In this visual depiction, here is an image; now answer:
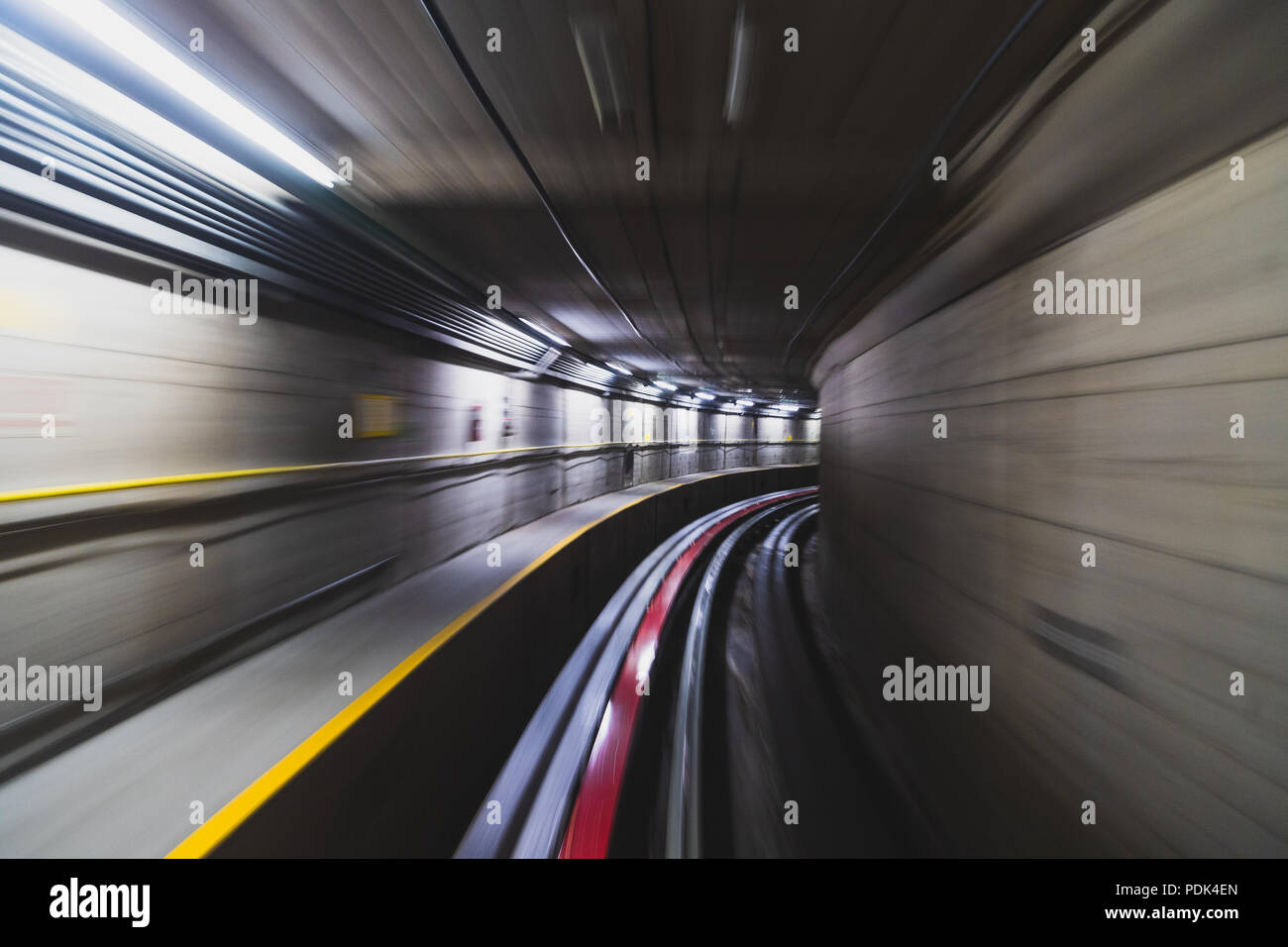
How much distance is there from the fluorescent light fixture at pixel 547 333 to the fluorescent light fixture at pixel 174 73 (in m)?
2.98

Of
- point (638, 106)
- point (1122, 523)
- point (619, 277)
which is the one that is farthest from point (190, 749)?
point (619, 277)

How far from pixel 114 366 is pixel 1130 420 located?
157 inches

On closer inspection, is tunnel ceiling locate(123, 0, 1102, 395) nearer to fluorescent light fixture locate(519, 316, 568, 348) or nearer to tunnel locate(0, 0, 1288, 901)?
tunnel locate(0, 0, 1288, 901)

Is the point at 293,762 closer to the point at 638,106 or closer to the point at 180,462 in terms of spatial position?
the point at 180,462

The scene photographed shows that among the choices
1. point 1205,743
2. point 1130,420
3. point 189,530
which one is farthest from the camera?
point 189,530

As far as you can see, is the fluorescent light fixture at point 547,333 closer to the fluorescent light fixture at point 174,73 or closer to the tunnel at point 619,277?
the tunnel at point 619,277

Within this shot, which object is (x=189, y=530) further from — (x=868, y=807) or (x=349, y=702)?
(x=868, y=807)

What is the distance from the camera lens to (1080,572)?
179cm

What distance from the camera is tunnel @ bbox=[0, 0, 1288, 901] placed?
1405 mm

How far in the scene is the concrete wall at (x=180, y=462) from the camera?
5.99ft

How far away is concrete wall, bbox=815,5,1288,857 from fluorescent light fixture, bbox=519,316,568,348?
160 inches

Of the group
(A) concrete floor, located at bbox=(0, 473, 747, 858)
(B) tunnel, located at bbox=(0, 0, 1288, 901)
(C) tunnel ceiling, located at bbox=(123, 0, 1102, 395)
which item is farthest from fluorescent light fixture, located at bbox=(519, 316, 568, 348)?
(A) concrete floor, located at bbox=(0, 473, 747, 858)

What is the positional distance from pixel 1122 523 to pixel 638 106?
8.07 feet
